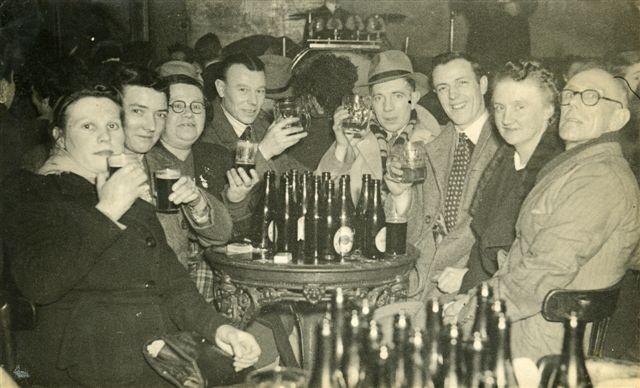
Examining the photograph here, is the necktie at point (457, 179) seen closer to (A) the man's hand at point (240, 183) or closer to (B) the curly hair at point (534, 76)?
(B) the curly hair at point (534, 76)

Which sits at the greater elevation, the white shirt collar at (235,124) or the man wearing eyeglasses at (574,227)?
the white shirt collar at (235,124)

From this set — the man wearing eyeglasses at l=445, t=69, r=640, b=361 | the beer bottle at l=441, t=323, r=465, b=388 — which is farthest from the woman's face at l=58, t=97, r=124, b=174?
the man wearing eyeglasses at l=445, t=69, r=640, b=361

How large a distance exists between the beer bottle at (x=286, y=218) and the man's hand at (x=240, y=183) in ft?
0.63

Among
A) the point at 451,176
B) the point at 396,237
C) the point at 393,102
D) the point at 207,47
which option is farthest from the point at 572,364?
the point at 207,47

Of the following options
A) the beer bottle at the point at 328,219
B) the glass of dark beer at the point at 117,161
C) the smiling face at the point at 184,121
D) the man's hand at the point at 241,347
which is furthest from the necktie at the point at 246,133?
the man's hand at the point at 241,347

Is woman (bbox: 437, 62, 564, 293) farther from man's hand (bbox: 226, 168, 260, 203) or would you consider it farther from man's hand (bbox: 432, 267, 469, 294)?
man's hand (bbox: 226, 168, 260, 203)

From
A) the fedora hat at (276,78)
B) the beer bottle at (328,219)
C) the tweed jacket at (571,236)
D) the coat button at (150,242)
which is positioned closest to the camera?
the coat button at (150,242)

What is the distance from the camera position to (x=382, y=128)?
3.97 metres

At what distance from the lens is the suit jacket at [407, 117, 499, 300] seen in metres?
3.42

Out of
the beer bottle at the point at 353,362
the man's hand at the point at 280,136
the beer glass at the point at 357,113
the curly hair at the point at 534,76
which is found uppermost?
the curly hair at the point at 534,76

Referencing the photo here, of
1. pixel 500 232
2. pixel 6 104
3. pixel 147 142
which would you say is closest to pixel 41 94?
pixel 6 104

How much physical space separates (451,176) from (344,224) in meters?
0.90

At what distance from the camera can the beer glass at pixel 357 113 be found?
10.9 feet

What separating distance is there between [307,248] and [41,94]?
1.85 m
